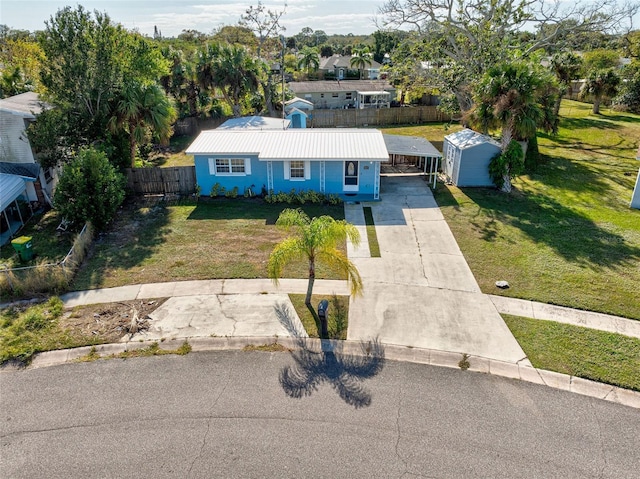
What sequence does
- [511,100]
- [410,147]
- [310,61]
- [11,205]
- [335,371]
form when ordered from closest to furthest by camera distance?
[335,371] < [11,205] < [511,100] < [410,147] < [310,61]

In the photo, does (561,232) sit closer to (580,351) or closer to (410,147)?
(580,351)

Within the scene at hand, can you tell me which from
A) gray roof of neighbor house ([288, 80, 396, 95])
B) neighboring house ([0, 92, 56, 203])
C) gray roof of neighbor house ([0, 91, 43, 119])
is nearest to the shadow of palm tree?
neighboring house ([0, 92, 56, 203])

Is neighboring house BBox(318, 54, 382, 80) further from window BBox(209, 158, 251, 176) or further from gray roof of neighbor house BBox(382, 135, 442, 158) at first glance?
window BBox(209, 158, 251, 176)

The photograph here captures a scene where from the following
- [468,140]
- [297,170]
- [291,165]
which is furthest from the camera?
[468,140]

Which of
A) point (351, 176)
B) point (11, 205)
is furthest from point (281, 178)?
point (11, 205)

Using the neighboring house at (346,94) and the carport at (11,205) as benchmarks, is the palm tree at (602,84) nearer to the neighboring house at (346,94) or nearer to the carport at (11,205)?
the neighboring house at (346,94)

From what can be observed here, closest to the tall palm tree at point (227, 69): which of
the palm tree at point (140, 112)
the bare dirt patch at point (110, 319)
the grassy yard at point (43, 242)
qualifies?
the palm tree at point (140, 112)

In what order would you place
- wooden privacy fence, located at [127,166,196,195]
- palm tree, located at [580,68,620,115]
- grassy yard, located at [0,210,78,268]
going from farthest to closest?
1. palm tree, located at [580,68,620,115]
2. wooden privacy fence, located at [127,166,196,195]
3. grassy yard, located at [0,210,78,268]

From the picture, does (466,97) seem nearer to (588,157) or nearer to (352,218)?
(588,157)
